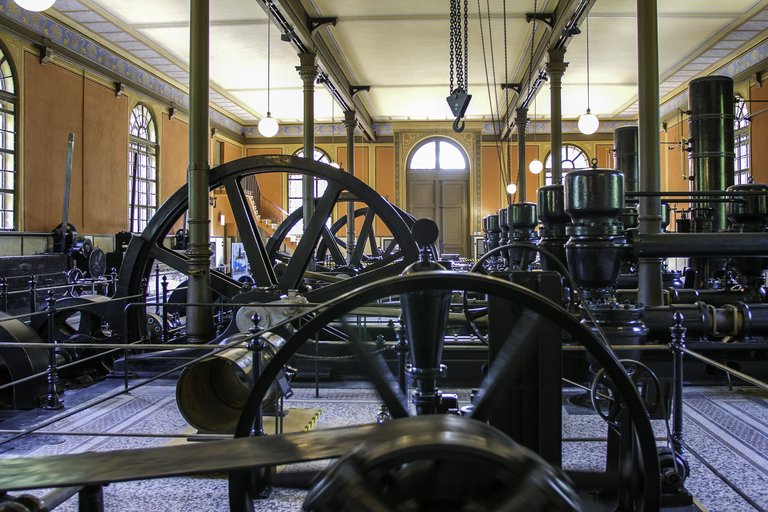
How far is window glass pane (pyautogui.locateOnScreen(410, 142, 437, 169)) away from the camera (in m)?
19.8

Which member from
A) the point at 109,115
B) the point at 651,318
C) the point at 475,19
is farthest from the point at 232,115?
the point at 651,318

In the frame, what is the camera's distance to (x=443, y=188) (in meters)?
19.6

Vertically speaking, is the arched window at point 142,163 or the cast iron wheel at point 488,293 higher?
the arched window at point 142,163

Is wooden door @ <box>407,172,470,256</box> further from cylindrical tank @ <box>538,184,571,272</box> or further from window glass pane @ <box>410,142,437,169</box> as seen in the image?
cylindrical tank @ <box>538,184,571,272</box>

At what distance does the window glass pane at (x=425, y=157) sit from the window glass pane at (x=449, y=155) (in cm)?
29

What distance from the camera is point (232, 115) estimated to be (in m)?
18.6

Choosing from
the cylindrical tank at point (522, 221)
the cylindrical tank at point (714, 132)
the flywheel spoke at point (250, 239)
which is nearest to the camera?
the flywheel spoke at point (250, 239)

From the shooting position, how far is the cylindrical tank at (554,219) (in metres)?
4.42

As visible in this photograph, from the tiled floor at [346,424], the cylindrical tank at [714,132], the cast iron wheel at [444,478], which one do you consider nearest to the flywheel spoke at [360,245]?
the tiled floor at [346,424]

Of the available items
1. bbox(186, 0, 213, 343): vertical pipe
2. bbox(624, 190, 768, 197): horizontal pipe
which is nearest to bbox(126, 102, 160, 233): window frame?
bbox(186, 0, 213, 343): vertical pipe

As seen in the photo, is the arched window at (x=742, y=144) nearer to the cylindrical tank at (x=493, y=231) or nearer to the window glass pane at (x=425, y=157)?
the cylindrical tank at (x=493, y=231)

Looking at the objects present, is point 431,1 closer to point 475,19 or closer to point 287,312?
point 475,19

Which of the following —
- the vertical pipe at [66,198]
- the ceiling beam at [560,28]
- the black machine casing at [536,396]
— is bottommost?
the black machine casing at [536,396]

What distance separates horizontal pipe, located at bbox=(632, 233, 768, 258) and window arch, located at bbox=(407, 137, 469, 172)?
16.3 metres
